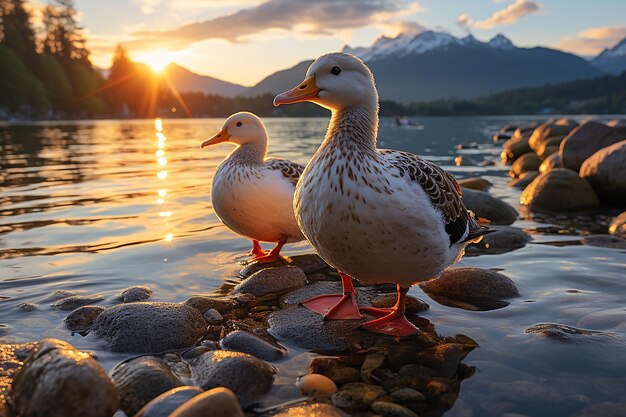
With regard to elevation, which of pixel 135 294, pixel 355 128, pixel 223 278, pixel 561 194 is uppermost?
pixel 355 128

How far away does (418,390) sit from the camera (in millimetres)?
3951

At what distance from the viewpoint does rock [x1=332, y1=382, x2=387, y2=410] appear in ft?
12.2

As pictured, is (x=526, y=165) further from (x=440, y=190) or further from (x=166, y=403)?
(x=166, y=403)

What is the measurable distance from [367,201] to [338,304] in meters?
1.68

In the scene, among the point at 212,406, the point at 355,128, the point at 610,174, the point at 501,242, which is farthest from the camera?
the point at 610,174

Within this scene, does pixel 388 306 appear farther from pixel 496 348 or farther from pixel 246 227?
pixel 246 227

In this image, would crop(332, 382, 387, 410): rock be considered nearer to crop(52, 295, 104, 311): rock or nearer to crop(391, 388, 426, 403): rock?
crop(391, 388, 426, 403): rock

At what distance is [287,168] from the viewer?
765 cm

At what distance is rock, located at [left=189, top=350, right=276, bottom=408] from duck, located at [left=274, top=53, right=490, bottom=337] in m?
1.22

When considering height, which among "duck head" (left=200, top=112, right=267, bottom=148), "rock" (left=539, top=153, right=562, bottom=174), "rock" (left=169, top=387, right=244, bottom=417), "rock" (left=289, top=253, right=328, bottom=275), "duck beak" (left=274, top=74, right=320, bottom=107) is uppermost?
"duck beak" (left=274, top=74, right=320, bottom=107)

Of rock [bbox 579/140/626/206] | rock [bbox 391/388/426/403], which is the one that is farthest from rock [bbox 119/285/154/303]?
rock [bbox 579/140/626/206]

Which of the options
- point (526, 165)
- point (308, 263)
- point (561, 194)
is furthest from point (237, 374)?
point (526, 165)

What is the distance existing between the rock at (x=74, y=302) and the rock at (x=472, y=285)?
411cm

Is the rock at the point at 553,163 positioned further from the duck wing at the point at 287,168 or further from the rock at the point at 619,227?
the duck wing at the point at 287,168
